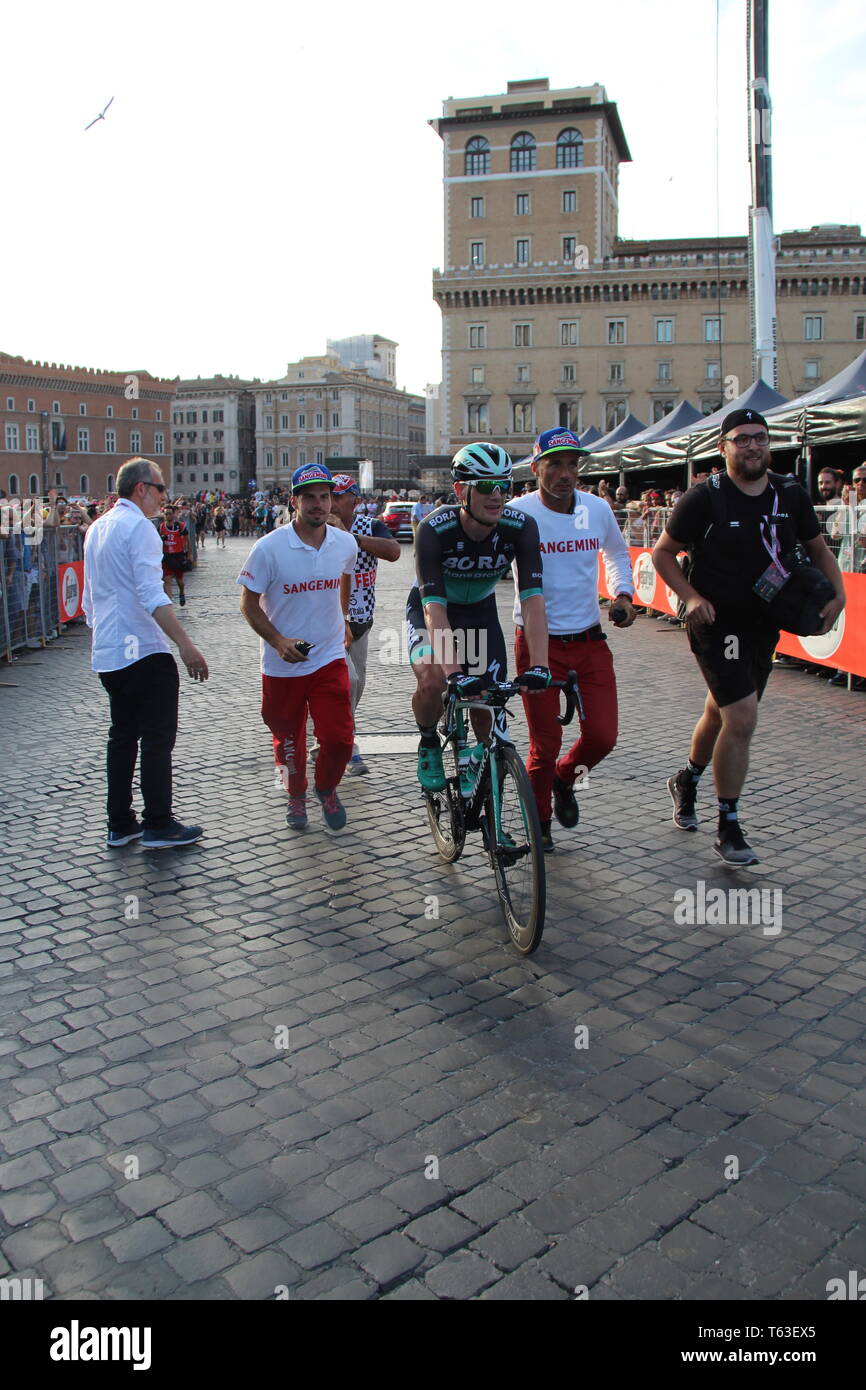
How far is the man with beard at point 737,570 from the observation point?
16.3 feet

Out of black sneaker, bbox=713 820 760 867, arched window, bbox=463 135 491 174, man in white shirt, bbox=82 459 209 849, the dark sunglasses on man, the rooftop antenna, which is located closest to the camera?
the dark sunglasses on man

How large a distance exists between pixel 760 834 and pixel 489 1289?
3.72m

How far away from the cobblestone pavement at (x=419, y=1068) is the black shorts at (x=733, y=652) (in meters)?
0.86

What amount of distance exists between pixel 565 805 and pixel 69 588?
12881mm

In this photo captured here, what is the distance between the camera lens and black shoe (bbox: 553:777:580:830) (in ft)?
18.2

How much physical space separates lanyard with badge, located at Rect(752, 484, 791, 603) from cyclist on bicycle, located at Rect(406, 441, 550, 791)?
3.39 ft

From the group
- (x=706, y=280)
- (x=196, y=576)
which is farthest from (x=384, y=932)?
(x=706, y=280)

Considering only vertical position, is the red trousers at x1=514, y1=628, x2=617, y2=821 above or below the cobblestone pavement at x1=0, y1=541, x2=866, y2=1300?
above

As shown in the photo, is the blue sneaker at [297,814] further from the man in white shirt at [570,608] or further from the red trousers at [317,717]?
the man in white shirt at [570,608]

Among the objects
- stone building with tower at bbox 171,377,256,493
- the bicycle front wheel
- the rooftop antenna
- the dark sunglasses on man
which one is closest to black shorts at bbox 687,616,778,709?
the dark sunglasses on man

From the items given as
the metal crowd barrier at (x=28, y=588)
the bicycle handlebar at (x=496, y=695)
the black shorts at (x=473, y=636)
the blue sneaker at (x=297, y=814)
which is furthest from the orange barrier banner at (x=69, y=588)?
the bicycle handlebar at (x=496, y=695)

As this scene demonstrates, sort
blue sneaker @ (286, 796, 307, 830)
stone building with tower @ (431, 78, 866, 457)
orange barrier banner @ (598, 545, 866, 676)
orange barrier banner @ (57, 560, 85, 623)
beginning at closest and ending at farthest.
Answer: blue sneaker @ (286, 796, 307, 830) < orange barrier banner @ (598, 545, 866, 676) < orange barrier banner @ (57, 560, 85, 623) < stone building with tower @ (431, 78, 866, 457)

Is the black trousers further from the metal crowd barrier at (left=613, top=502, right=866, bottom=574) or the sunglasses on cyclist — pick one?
the metal crowd barrier at (left=613, top=502, right=866, bottom=574)
